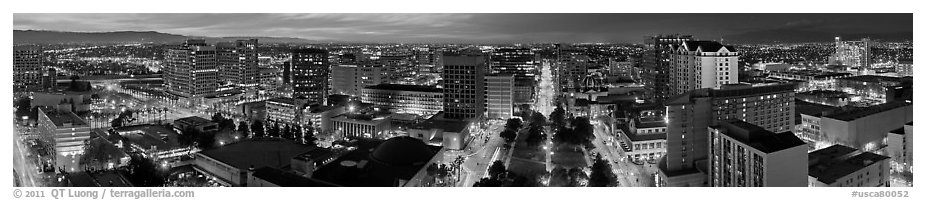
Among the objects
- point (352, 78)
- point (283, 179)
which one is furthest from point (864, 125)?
point (352, 78)

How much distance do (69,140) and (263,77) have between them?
11.8m

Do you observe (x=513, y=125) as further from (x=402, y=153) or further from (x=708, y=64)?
(x=708, y=64)

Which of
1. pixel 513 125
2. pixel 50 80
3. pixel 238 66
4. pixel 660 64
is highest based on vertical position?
pixel 238 66

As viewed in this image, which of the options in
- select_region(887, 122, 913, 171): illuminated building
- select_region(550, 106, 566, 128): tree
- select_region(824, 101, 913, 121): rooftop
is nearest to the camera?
select_region(887, 122, 913, 171): illuminated building

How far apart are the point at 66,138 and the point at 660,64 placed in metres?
11.8

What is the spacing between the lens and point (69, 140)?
30.6 ft

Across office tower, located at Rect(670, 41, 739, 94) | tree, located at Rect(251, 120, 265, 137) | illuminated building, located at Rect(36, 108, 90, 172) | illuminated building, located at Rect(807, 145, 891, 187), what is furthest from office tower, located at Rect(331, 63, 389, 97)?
illuminated building, located at Rect(807, 145, 891, 187)

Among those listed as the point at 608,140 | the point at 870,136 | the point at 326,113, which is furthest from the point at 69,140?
the point at 870,136

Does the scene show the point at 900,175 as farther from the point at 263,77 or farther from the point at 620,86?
the point at 263,77

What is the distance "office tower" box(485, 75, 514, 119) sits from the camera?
13758 millimetres

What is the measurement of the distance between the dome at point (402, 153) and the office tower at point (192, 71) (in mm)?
10636

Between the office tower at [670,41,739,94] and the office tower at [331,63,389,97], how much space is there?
7852 mm

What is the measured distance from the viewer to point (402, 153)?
27.6ft

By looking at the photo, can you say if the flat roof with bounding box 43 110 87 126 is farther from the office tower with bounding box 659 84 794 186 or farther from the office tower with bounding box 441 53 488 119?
the office tower with bounding box 659 84 794 186
